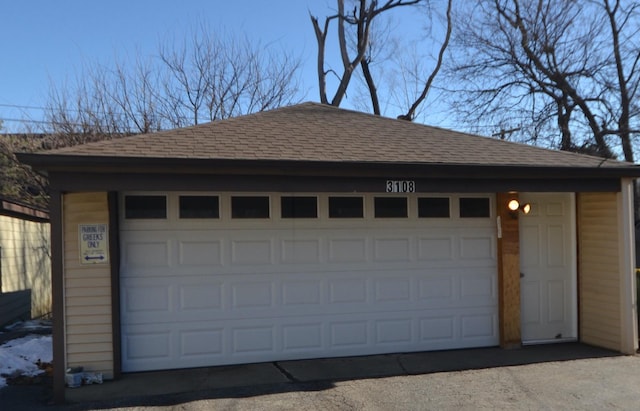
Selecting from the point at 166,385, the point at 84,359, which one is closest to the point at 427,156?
the point at 166,385

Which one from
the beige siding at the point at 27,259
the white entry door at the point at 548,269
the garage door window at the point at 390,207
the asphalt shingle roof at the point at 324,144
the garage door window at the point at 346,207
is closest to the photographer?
→ the asphalt shingle roof at the point at 324,144

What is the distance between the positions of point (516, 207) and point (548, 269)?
118cm

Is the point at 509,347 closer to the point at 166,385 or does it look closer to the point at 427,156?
the point at 427,156

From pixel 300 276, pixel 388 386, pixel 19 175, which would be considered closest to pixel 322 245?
pixel 300 276

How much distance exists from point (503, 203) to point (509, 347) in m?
2.06

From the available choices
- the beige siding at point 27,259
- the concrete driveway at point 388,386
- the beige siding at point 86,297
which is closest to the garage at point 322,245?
the beige siding at point 86,297

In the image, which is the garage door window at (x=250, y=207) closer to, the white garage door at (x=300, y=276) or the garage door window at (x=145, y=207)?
the white garage door at (x=300, y=276)

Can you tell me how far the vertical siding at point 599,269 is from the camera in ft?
24.0

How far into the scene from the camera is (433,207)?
24.5ft

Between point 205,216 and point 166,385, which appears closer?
point 166,385

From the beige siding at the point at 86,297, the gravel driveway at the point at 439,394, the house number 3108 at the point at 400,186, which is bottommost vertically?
the gravel driveway at the point at 439,394

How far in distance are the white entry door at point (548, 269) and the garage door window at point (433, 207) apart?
120 centimetres

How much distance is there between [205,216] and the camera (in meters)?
6.74

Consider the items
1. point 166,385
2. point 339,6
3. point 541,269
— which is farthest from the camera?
point 339,6
